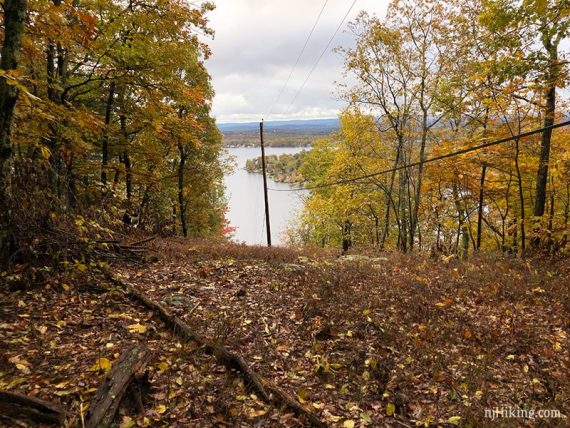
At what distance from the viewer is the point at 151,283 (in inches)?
280

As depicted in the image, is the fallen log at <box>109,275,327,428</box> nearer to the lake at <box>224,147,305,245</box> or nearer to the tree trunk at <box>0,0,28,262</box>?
the tree trunk at <box>0,0,28,262</box>

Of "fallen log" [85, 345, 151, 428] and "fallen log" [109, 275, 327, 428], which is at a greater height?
"fallen log" [85, 345, 151, 428]

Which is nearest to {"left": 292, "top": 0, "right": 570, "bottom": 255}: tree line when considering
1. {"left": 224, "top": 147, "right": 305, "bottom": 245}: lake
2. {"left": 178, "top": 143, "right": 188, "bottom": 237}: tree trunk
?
{"left": 178, "top": 143, "right": 188, "bottom": 237}: tree trunk

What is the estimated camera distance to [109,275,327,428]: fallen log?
383 centimetres

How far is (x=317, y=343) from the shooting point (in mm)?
5344

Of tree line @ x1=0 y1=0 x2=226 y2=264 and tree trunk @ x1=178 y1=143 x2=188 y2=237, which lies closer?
tree line @ x1=0 y1=0 x2=226 y2=264

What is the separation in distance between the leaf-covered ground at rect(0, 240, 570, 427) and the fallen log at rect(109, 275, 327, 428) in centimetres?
12

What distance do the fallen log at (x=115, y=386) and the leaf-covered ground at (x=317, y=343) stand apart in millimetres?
164

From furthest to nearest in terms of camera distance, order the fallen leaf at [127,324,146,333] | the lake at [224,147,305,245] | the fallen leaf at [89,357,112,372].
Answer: the lake at [224,147,305,245] < the fallen leaf at [127,324,146,333] < the fallen leaf at [89,357,112,372]

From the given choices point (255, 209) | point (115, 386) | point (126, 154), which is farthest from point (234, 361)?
point (255, 209)

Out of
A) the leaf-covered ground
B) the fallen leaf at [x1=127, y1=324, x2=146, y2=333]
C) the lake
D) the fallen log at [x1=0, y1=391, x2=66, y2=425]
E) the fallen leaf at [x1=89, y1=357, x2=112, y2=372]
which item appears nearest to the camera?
the fallen log at [x1=0, y1=391, x2=66, y2=425]

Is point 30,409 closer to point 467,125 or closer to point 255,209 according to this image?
point 467,125

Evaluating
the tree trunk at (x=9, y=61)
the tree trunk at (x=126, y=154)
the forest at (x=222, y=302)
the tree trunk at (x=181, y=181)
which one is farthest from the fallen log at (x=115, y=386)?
the tree trunk at (x=181, y=181)

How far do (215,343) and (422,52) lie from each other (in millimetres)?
16811
